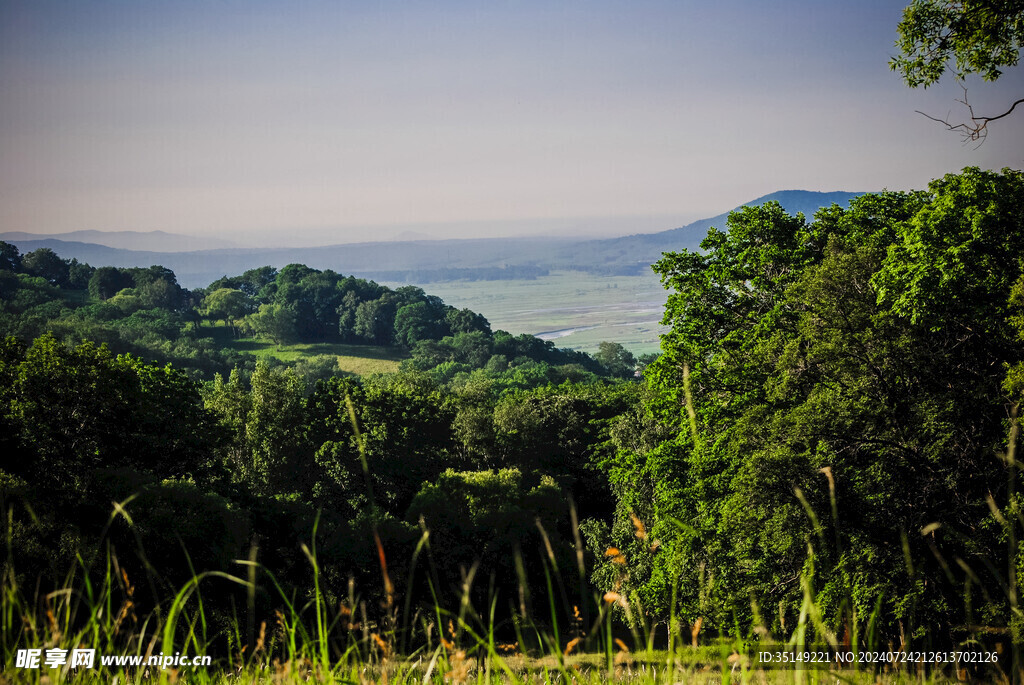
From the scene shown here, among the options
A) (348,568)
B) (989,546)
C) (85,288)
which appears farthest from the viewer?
(85,288)

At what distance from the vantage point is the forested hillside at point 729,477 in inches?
540

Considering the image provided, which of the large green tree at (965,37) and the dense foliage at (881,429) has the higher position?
the large green tree at (965,37)

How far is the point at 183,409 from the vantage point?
2791 centimetres

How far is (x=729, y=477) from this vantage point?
1736cm

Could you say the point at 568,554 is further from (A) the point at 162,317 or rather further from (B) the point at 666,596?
(A) the point at 162,317

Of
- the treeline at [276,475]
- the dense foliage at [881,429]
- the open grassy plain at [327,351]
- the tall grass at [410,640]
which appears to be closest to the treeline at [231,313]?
the open grassy plain at [327,351]

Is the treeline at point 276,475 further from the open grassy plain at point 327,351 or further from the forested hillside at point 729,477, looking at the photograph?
the open grassy plain at point 327,351

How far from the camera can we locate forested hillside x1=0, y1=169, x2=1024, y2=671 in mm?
13711

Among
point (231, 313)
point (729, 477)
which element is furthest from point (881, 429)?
point (231, 313)

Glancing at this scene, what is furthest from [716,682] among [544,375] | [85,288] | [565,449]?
[85,288]

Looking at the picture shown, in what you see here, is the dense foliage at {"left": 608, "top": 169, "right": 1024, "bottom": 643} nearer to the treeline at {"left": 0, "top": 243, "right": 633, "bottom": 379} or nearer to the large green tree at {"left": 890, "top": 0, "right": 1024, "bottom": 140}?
the large green tree at {"left": 890, "top": 0, "right": 1024, "bottom": 140}

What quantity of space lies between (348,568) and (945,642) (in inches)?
751

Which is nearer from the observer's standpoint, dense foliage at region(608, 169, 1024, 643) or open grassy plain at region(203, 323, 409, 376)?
dense foliage at region(608, 169, 1024, 643)

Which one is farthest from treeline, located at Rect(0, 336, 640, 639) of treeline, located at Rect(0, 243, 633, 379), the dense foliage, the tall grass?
treeline, located at Rect(0, 243, 633, 379)
